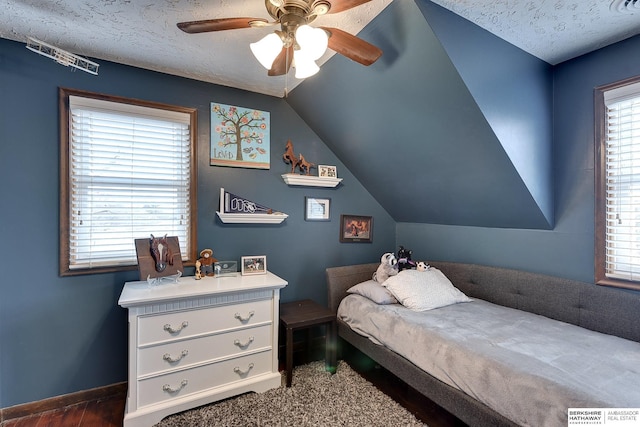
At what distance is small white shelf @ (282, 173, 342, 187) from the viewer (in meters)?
2.60

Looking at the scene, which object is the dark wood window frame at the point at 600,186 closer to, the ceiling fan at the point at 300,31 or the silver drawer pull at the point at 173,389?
the ceiling fan at the point at 300,31

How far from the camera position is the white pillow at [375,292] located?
233 cm

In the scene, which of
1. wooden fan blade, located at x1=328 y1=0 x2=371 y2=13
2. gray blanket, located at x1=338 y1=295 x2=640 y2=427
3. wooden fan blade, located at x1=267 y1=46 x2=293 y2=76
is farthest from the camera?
wooden fan blade, located at x1=267 y1=46 x2=293 y2=76

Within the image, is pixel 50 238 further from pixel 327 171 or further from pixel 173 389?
pixel 327 171

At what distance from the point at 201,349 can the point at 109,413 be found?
732 millimetres

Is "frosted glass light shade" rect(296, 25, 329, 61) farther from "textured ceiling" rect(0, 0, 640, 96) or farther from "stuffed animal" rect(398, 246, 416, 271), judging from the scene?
"stuffed animal" rect(398, 246, 416, 271)

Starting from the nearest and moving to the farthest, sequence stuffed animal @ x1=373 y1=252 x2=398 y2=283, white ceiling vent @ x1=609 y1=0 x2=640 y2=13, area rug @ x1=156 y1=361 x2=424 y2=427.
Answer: white ceiling vent @ x1=609 y1=0 x2=640 y2=13
area rug @ x1=156 y1=361 x2=424 y2=427
stuffed animal @ x1=373 y1=252 x2=398 y2=283

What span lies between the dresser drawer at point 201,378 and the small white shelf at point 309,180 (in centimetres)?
142

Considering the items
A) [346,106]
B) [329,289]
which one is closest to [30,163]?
[346,106]

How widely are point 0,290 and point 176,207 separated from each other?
1.13 m

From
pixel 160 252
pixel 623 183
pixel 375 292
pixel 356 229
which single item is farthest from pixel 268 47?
pixel 623 183

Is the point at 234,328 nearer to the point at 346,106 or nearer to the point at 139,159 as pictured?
the point at 139,159

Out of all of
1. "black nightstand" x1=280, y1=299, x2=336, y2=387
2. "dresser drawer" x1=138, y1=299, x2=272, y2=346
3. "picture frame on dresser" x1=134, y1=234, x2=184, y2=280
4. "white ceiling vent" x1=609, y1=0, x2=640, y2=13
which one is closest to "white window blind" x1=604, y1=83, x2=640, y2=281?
"white ceiling vent" x1=609, y1=0, x2=640, y2=13

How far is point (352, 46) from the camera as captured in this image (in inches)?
52.8
